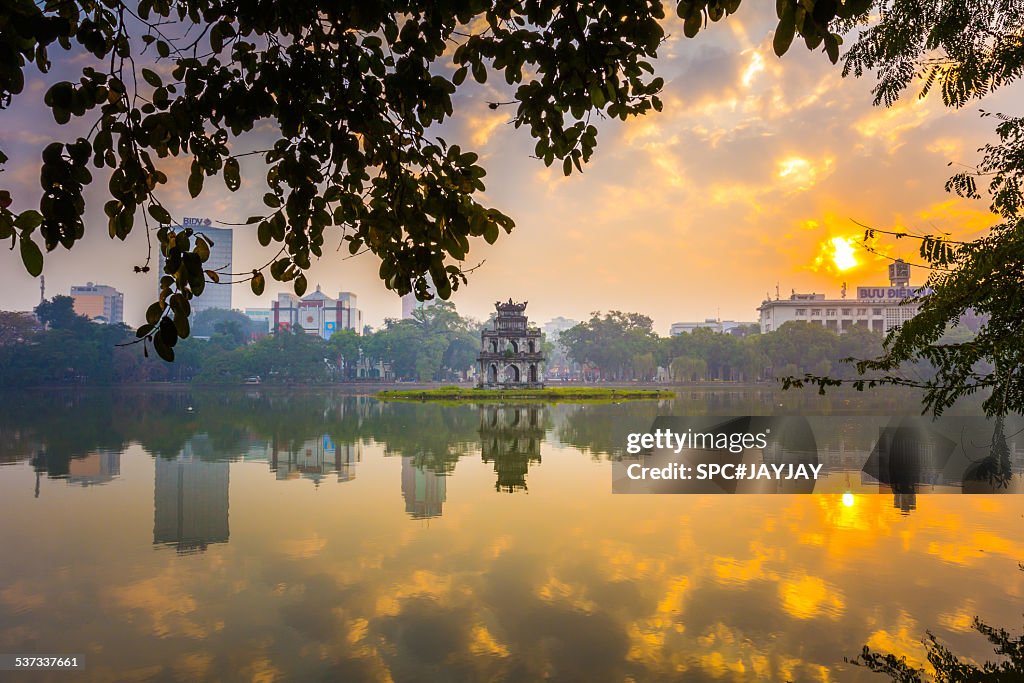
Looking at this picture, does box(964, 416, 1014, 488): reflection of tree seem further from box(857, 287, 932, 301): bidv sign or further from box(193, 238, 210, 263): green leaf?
box(857, 287, 932, 301): bidv sign

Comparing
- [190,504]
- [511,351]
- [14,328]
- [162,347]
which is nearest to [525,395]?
[511,351]

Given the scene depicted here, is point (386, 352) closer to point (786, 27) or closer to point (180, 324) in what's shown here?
point (180, 324)

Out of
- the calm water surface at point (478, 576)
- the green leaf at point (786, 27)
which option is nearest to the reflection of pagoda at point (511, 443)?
the calm water surface at point (478, 576)

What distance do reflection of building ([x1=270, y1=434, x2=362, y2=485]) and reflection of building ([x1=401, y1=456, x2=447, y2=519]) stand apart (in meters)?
1.39

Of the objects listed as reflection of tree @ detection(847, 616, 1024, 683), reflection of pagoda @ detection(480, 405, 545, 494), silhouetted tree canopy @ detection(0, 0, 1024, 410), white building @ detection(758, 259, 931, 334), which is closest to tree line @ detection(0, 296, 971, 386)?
white building @ detection(758, 259, 931, 334)

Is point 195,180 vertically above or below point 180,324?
above

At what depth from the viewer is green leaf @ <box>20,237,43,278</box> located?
3348mm

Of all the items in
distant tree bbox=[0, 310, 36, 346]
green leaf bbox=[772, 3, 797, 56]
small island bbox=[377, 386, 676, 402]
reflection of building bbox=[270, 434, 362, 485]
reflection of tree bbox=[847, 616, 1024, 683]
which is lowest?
reflection of tree bbox=[847, 616, 1024, 683]

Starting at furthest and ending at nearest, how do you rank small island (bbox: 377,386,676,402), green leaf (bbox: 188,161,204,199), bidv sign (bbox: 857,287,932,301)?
1. bidv sign (bbox: 857,287,932,301)
2. small island (bbox: 377,386,676,402)
3. green leaf (bbox: 188,161,204,199)

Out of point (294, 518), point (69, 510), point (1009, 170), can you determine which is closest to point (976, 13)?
point (1009, 170)

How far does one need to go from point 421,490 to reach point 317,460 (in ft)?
18.6

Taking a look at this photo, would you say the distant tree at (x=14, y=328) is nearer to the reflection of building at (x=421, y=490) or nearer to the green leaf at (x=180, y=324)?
the reflection of building at (x=421, y=490)

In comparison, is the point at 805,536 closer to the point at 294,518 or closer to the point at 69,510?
the point at 294,518

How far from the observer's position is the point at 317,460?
18031 millimetres
